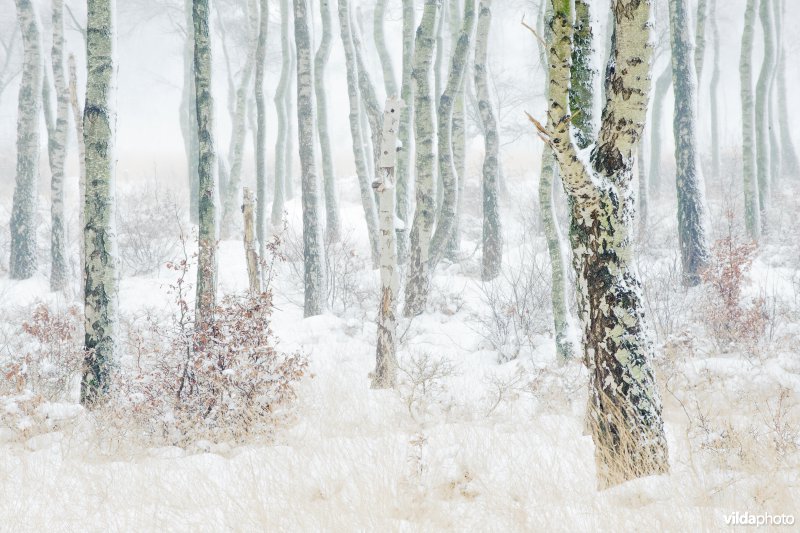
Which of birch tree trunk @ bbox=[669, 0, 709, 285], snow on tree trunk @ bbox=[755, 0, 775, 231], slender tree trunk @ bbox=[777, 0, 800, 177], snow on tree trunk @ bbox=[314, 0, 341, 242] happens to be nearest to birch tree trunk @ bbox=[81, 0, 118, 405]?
snow on tree trunk @ bbox=[314, 0, 341, 242]

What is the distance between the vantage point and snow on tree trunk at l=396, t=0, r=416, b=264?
8.89 metres

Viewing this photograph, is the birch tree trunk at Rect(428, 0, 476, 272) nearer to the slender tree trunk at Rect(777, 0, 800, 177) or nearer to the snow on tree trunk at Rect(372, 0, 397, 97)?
the snow on tree trunk at Rect(372, 0, 397, 97)

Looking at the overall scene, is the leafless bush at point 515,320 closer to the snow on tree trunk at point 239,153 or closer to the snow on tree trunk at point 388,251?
the snow on tree trunk at point 388,251

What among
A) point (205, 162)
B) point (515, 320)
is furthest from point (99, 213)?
point (515, 320)

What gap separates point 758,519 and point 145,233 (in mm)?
12531

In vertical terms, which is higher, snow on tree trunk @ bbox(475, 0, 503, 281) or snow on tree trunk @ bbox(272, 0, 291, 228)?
snow on tree trunk @ bbox(272, 0, 291, 228)

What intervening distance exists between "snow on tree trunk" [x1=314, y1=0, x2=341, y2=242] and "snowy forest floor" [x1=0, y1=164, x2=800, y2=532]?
5.59m

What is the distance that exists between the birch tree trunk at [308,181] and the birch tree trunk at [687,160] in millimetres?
5204

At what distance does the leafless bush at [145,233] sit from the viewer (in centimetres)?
1109

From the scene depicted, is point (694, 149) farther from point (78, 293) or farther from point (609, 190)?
point (78, 293)

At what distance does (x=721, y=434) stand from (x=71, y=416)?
4210 mm

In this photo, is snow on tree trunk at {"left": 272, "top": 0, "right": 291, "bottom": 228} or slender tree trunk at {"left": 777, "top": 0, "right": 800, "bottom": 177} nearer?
snow on tree trunk at {"left": 272, "top": 0, "right": 291, "bottom": 228}

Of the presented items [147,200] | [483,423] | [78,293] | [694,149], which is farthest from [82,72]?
→ [483,423]

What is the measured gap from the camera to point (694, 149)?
8500mm
